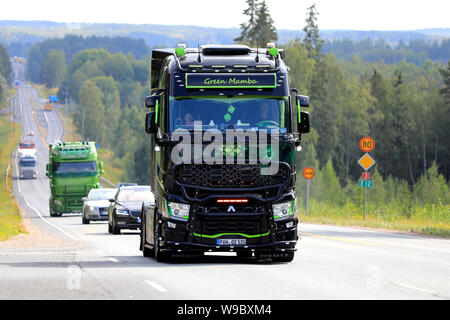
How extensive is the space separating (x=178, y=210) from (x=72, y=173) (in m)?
42.3

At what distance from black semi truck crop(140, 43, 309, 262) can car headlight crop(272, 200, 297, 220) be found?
18 mm

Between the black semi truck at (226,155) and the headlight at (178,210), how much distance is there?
0.02 m

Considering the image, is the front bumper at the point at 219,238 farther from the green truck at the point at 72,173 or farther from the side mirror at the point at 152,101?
the green truck at the point at 72,173

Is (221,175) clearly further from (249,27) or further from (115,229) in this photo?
(249,27)

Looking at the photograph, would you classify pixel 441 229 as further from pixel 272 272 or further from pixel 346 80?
pixel 346 80

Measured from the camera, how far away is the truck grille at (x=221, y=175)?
1756 centimetres

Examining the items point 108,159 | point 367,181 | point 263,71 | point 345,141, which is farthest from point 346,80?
point 263,71

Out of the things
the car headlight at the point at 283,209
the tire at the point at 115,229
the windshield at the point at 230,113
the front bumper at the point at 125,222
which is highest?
the windshield at the point at 230,113

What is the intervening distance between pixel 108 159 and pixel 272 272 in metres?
174

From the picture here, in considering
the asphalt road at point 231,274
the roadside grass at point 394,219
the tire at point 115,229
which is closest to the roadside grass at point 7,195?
the tire at point 115,229

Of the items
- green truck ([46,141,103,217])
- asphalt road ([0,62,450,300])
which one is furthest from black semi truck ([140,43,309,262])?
green truck ([46,141,103,217])

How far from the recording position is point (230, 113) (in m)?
18.0

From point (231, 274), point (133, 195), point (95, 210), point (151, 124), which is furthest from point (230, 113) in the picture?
point (95, 210)
